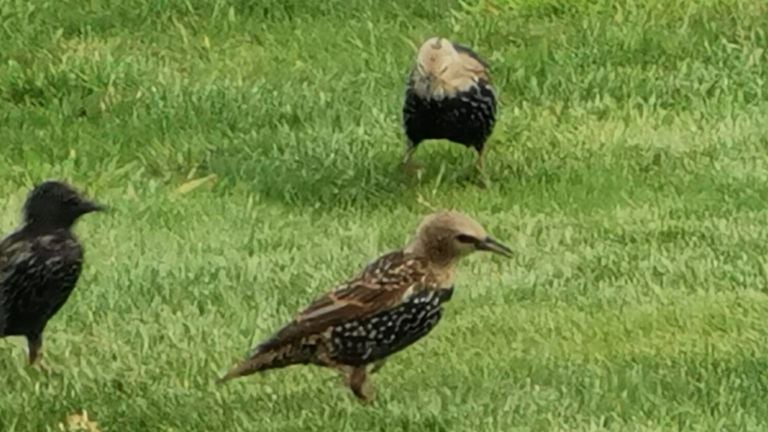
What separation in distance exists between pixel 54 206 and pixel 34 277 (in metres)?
0.29

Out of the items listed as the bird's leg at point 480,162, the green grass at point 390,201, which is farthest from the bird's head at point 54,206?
the bird's leg at point 480,162

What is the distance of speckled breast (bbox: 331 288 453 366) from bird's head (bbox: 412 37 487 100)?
3.75 meters

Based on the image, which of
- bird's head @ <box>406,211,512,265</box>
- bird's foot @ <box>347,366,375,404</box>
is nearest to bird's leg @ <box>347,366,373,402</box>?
bird's foot @ <box>347,366,375,404</box>

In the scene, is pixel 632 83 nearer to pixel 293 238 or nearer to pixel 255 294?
pixel 293 238

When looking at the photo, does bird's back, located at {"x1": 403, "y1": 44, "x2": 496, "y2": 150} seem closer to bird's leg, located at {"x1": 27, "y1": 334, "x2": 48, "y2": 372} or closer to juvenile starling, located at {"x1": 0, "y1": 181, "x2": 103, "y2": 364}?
juvenile starling, located at {"x1": 0, "y1": 181, "x2": 103, "y2": 364}

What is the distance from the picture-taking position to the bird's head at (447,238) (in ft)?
21.3

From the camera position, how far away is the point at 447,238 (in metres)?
6.51

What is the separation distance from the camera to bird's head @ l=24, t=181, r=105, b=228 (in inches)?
278

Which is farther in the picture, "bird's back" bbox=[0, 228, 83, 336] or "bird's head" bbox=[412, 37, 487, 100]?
"bird's head" bbox=[412, 37, 487, 100]

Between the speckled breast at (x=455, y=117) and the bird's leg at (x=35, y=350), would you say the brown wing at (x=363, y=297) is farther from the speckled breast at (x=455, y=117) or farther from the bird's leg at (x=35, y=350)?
the speckled breast at (x=455, y=117)

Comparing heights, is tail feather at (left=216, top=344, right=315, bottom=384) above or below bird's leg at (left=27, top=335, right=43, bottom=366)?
above

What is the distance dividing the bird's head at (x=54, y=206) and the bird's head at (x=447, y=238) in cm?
120

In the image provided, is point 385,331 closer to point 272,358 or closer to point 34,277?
point 272,358

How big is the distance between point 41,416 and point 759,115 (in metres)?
5.69
